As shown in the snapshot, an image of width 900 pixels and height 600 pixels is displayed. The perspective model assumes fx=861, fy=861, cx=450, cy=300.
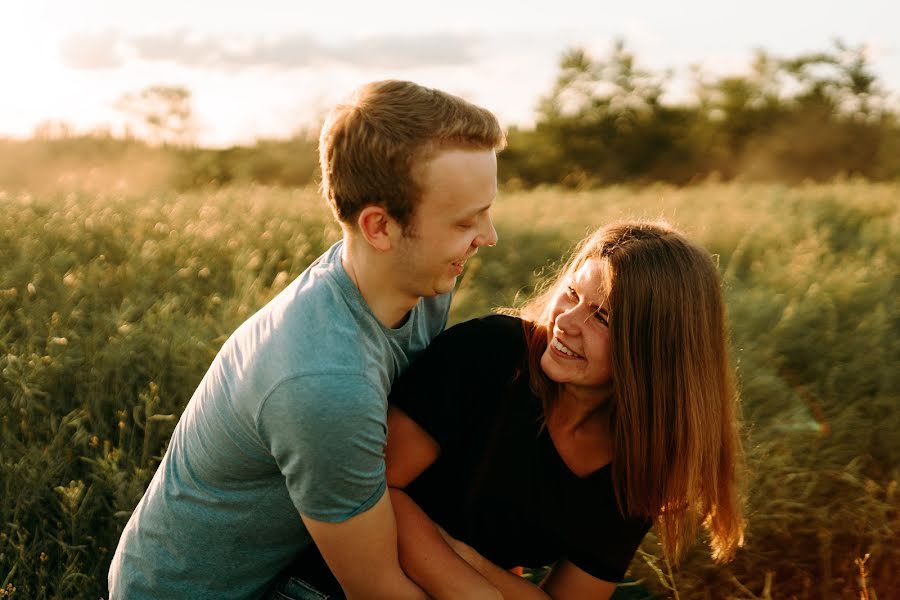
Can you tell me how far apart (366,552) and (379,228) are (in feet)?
2.42

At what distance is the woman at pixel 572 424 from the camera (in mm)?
2182

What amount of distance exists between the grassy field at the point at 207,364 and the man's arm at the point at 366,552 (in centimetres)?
116

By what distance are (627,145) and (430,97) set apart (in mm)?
29603

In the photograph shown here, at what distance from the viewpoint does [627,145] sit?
30469 millimetres

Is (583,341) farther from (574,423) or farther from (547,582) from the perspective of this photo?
(547,582)

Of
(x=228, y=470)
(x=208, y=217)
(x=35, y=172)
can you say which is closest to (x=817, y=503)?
(x=228, y=470)

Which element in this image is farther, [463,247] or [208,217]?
[208,217]

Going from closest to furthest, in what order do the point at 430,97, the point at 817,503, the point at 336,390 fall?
the point at 336,390, the point at 430,97, the point at 817,503

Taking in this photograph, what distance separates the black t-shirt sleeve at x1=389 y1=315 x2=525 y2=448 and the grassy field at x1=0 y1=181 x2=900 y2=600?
0.76 meters

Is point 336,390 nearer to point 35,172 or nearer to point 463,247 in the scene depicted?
point 463,247

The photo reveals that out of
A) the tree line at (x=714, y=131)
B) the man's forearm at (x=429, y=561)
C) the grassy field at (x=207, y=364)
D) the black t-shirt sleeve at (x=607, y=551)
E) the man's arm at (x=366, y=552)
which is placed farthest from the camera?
the tree line at (x=714, y=131)

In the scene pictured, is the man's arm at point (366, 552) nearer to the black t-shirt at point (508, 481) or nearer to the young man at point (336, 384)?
the young man at point (336, 384)

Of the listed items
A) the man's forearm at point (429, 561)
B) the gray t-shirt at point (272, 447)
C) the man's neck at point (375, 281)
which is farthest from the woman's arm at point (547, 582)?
the man's neck at point (375, 281)

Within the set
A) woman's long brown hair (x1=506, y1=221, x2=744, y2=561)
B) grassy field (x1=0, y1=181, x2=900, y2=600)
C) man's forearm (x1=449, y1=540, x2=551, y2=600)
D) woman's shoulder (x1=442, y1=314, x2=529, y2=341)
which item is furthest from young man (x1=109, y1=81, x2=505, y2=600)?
grassy field (x1=0, y1=181, x2=900, y2=600)
